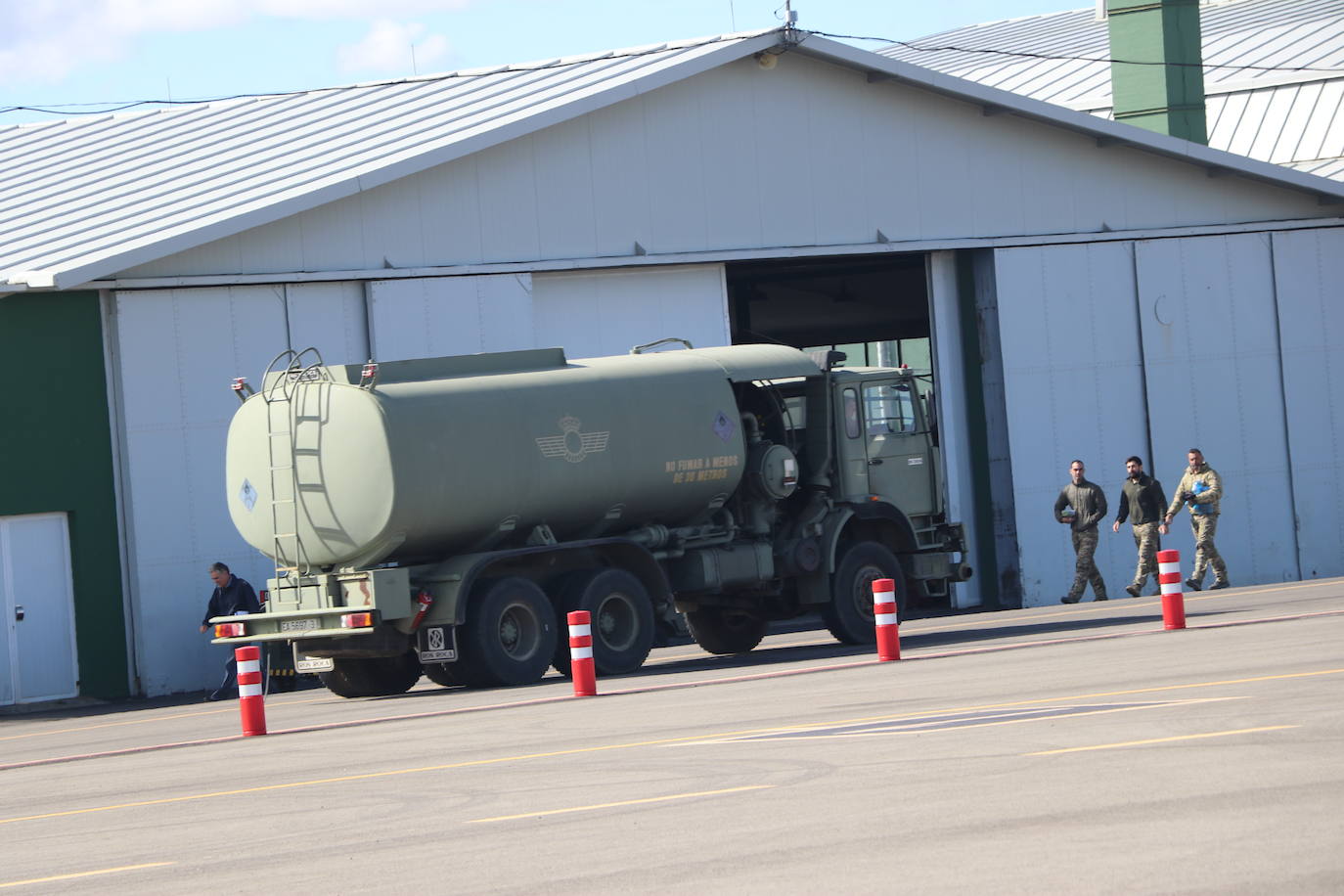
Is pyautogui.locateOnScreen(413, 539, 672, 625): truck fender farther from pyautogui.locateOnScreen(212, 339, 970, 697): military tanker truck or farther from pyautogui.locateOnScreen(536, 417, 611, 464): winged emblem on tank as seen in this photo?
pyautogui.locateOnScreen(536, 417, 611, 464): winged emblem on tank

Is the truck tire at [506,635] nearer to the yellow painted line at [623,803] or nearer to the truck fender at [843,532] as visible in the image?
the truck fender at [843,532]

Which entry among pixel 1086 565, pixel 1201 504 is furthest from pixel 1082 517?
pixel 1201 504

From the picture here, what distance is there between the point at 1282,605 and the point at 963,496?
871 centimetres

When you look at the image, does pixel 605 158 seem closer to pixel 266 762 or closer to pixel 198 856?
pixel 266 762

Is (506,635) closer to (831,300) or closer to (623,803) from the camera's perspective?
(623,803)

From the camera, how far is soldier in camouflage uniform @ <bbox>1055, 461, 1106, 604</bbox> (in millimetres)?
29172

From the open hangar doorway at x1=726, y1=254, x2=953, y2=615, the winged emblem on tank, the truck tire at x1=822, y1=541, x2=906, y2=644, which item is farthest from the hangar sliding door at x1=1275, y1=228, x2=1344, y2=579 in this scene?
the winged emblem on tank

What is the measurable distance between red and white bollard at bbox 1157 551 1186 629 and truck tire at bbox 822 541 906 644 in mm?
3717

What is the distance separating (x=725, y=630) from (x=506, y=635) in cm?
434

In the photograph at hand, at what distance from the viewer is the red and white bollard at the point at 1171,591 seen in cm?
1934

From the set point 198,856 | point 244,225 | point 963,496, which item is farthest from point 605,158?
point 198,856

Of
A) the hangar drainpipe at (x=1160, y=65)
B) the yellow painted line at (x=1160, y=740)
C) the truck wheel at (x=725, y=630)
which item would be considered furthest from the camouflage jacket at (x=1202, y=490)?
the yellow painted line at (x=1160, y=740)

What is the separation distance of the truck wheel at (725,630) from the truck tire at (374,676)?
3.83 metres

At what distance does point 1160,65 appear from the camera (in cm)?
3772
